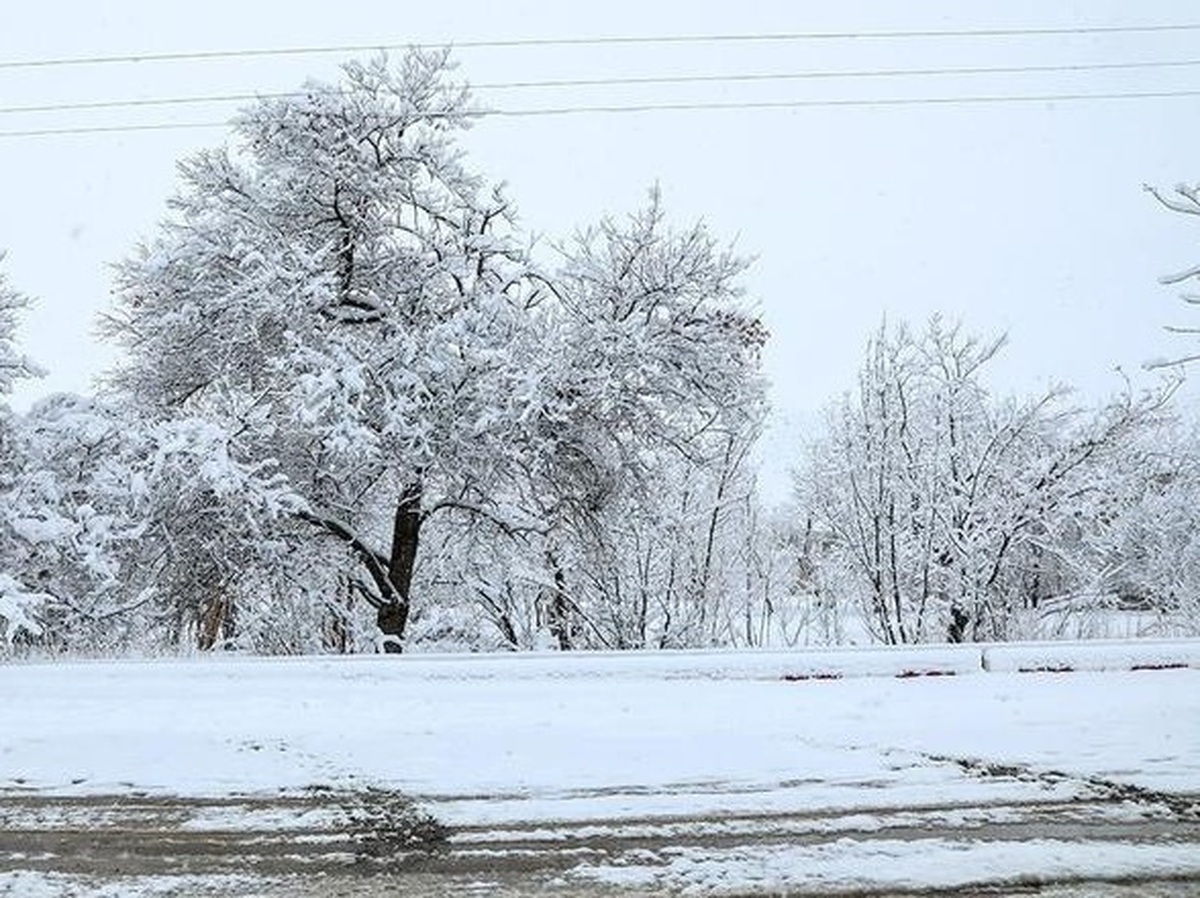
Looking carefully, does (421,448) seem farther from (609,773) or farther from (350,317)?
(609,773)

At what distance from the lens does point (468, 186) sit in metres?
18.5

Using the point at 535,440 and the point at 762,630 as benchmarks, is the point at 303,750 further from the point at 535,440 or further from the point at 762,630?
the point at 762,630

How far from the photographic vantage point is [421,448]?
54.2 feet

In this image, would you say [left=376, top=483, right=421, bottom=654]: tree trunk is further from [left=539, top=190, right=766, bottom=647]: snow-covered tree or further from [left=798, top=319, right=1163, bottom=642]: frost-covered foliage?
[left=798, top=319, right=1163, bottom=642]: frost-covered foliage

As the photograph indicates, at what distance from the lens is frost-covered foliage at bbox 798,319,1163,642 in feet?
69.3

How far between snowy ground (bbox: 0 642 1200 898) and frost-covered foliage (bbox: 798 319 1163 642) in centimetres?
965

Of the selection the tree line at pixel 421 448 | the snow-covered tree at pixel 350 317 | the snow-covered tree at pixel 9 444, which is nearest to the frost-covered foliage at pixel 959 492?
the tree line at pixel 421 448

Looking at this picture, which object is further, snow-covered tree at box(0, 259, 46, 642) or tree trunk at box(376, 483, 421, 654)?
tree trunk at box(376, 483, 421, 654)

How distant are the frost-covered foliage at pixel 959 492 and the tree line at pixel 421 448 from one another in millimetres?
81

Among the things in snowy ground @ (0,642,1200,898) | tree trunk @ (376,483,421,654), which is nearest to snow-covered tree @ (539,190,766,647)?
tree trunk @ (376,483,421,654)

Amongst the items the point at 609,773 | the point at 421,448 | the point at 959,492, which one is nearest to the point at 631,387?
the point at 421,448

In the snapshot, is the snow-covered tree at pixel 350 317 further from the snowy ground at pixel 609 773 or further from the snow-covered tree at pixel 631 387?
the snowy ground at pixel 609 773

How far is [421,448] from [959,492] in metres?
11.2

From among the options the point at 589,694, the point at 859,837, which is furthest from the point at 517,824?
the point at 589,694
